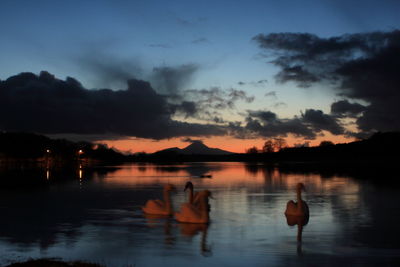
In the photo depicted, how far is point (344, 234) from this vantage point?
651 inches

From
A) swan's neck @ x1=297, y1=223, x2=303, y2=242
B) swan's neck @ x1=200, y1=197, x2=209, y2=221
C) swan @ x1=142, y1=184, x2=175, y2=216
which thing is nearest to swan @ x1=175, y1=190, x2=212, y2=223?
swan's neck @ x1=200, y1=197, x2=209, y2=221

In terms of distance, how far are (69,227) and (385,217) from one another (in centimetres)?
1210

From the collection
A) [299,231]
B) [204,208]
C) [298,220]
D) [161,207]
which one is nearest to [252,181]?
[161,207]

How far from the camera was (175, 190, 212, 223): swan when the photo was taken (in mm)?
18781

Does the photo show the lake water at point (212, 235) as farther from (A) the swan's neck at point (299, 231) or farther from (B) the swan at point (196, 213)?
(B) the swan at point (196, 213)

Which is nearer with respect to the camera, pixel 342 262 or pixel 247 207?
pixel 342 262

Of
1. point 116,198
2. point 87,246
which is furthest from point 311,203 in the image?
point 87,246

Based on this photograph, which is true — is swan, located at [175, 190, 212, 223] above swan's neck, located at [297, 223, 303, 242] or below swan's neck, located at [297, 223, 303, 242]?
above

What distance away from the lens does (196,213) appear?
18.8 metres

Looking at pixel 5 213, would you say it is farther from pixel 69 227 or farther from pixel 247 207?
pixel 247 207

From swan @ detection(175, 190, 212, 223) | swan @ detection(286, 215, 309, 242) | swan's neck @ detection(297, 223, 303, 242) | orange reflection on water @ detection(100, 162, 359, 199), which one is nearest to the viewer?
swan's neck @ detection(297, 223, 303, 242)

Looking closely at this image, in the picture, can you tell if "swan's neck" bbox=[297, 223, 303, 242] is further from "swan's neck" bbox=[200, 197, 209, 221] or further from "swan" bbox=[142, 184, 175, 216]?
"swan" bbox=[142, 184, 175, 216]

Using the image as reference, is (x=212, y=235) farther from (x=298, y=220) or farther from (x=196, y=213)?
(x=298, y=220)

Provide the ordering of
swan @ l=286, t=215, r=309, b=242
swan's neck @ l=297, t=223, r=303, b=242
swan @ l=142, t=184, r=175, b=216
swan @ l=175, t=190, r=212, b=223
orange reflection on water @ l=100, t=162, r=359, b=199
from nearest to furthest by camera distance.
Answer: swan's neck @ l=297, t=223, r=303, b=242 → swan @ l=286, t=215, r=309, b=242 → swan @ l=175, t=190, r=212, b=223 → swan @ l=142, t=184, r=175, b=216 → orange reflection on water @ l=100, t=162, r=359, b=199
